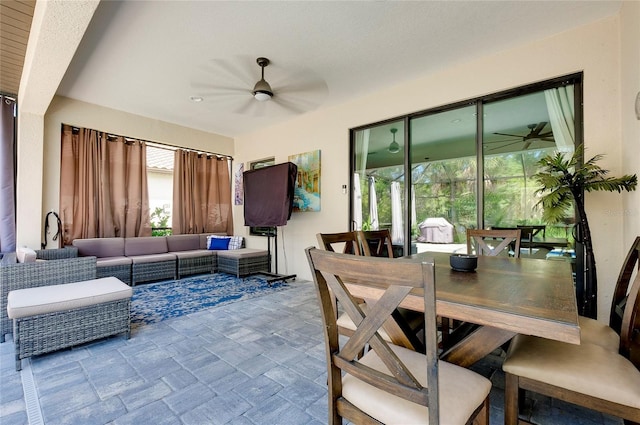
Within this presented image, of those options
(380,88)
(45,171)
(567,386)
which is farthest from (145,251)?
(567,386)

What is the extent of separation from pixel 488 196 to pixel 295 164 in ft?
9.62

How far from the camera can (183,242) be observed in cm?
541

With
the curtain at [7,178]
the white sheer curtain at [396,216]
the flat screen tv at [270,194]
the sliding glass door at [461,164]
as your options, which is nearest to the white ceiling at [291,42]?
the sliding glass door at [461,164]

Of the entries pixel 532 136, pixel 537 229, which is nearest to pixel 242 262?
pixel 537 229

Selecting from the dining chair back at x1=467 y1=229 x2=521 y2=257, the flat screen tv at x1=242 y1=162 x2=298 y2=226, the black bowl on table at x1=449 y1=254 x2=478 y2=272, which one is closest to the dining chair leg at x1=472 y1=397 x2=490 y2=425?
the black bowl on table at x1=449 y1=254 x2=478 y2=272

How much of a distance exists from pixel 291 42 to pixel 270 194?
2482 millimetres

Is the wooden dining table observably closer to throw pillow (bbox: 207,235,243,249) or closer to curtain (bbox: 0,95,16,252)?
throw pillow (bbox: 207,235,243,249)

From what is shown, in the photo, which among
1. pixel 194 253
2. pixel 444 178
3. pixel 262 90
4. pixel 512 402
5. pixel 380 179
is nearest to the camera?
pixel 512 402

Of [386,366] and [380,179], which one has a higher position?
[380,179]

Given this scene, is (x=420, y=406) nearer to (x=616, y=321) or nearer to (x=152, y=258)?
(x=616, y=321)

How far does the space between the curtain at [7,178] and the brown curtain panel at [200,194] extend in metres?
2.14

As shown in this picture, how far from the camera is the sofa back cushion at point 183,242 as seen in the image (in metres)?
5.26

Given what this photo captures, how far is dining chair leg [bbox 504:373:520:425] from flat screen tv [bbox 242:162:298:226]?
12.1 feet

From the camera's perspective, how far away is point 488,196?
3.16 meters
